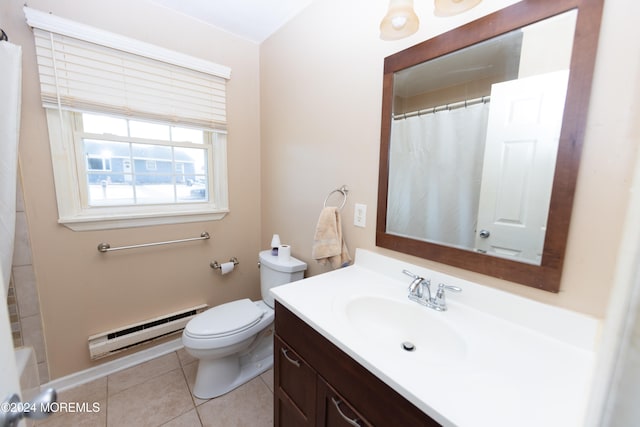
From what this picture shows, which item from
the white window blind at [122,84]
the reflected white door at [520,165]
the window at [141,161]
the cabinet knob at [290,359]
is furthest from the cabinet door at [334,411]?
the white window blind at [122,84]

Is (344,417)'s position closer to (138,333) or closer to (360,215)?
(360,215)

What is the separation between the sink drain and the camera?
3.03 ft

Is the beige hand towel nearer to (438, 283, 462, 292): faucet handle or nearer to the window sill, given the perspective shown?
(438, 283, 462, 292): faucet handle

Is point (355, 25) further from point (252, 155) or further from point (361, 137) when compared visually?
point (252, 155)

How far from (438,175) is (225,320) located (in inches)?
55.4

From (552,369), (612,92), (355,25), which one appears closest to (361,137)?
(355,25)

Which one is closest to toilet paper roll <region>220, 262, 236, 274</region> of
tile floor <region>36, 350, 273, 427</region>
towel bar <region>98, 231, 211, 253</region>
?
towel bar <region>98, 231, 211, 253</region>

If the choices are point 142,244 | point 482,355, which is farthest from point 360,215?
point 142,244

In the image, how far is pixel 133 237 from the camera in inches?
66.2

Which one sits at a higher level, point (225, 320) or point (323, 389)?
point (323, 389)

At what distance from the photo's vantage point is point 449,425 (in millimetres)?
522

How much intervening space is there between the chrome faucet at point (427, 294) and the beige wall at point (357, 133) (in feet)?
0.31

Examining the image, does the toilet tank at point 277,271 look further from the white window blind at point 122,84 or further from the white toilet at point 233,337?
the white window blind at point 122,84

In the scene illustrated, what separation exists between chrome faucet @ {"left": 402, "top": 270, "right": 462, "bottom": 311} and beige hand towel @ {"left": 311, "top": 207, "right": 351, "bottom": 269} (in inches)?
16.3
